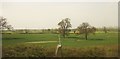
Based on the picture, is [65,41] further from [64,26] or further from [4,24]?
[4,24]

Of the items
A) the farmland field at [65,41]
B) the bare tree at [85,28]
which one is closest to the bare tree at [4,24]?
the farmland field at [65,41]

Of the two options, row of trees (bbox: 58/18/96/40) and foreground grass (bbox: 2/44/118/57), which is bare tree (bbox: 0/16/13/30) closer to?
foreground grass (bbox: 2/44/118/57)

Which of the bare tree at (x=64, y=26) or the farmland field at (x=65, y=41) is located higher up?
the bare tree at (x=64, y=26)

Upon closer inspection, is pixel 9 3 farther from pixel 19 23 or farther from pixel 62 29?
pixel 62 29

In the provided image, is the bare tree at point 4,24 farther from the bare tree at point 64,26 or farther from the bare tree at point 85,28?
the bare tree at point 85,28

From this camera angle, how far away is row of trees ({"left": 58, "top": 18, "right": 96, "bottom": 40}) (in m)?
3.52

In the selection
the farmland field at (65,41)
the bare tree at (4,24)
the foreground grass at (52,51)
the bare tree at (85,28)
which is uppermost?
the bare tree at (4,24)

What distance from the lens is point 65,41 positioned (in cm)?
356

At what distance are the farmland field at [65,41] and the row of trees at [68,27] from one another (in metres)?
0.06

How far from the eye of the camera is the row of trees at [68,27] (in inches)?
139

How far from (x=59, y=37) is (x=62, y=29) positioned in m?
0.12

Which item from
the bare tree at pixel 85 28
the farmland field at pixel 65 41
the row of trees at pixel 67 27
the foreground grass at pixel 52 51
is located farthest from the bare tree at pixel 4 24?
the bare tree at pixel 85 28

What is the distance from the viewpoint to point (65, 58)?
3574 millimetres

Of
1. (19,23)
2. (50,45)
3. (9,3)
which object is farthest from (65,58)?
(9,3)
